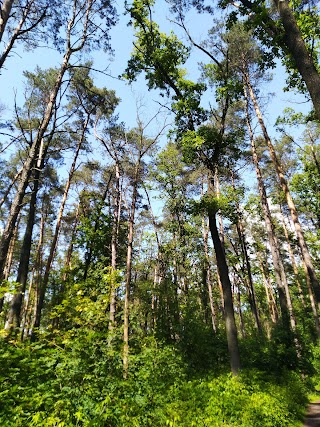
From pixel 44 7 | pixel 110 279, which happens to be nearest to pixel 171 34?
pixel 44 7

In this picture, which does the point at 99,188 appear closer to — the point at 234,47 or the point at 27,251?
the point at 27,251

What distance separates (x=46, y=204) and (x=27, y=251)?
39.5 ft

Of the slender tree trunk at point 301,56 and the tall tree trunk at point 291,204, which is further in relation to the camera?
the tall tree trunk at point 291,204

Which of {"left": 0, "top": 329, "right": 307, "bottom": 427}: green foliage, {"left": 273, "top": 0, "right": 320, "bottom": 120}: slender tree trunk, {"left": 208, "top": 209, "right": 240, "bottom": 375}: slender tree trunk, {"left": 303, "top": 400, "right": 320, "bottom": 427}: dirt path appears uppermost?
{"left": 273, "top": 0, "right": 320, "bottom": 120}: slender tree trunk

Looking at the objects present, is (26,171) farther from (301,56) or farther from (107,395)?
(301,56)

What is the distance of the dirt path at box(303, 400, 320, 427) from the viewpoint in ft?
22.8

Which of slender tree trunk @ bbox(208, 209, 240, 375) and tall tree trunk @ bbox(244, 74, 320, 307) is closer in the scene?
slender tree trunk @ bbox(208, 209, 240, 375)

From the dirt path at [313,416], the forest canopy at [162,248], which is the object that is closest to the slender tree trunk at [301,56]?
the forest canopy at [162,248]

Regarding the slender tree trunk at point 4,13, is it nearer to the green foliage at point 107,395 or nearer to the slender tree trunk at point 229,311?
the green foliage at point 107,395

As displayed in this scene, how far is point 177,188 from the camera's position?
19.5 metres

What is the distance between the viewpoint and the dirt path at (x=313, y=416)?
694cm

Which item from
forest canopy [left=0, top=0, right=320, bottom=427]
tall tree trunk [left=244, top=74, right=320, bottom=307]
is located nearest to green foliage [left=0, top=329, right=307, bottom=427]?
forest canopy [left=0, top=0, right=320, bottom=427]

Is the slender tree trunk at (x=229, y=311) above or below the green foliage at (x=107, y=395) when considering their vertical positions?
above

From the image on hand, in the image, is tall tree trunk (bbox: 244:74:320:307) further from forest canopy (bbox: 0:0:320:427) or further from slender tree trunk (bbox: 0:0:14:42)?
slender tree trunk (bbox: 0:0:14:42)
